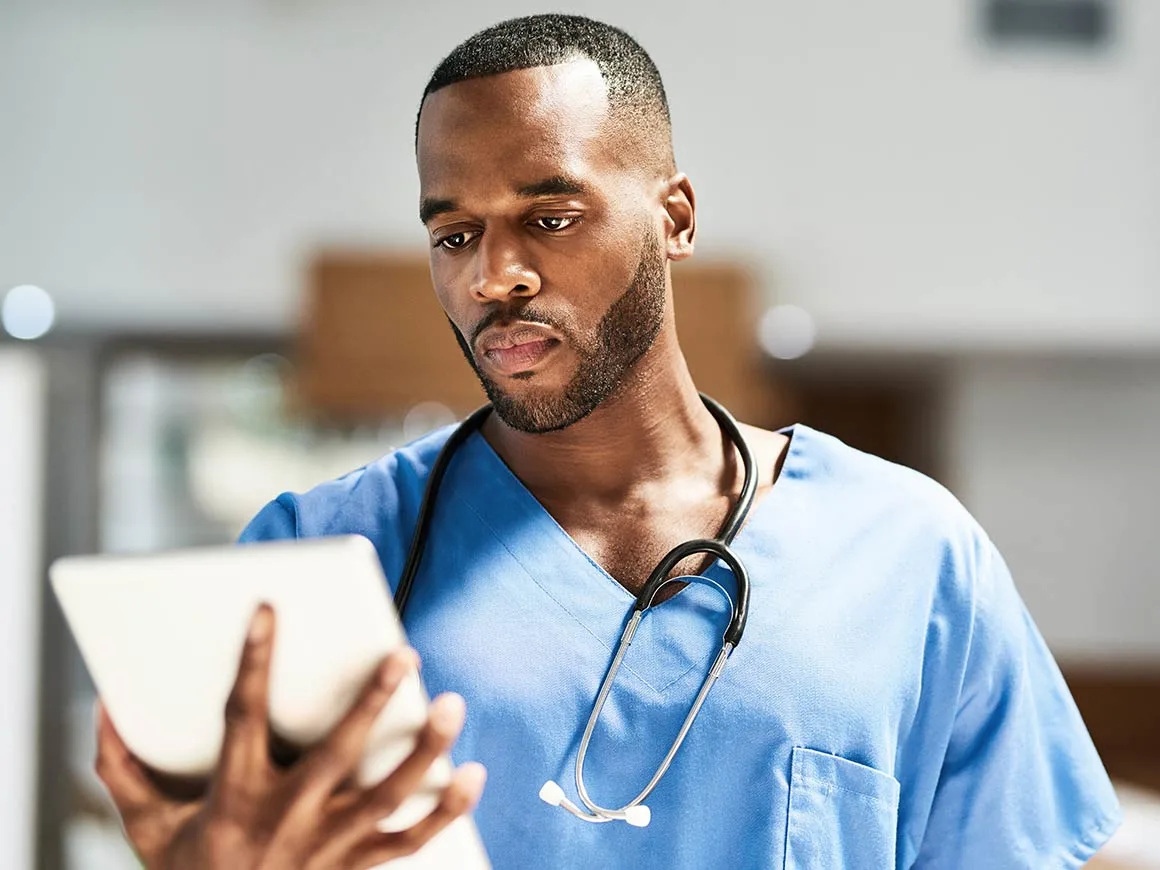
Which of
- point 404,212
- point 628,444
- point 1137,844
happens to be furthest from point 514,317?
point 404,212

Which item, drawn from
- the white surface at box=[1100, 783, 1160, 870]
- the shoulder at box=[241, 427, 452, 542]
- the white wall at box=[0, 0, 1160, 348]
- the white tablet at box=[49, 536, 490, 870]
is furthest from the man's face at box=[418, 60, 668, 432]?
the white wall at box=[0, 0, 1160, 348]

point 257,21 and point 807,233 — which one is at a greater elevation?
point 257,21

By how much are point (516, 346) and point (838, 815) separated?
363 millimetres

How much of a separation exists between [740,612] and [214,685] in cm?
35

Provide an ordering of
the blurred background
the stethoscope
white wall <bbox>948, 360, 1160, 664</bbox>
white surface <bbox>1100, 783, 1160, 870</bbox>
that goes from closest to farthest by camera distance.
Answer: the stethoscope
white surface <bbox>1100, 783, 1160, 870</bbox>
the blurred background
white wall <bbox>948, 360, 1160, 664</bbox>

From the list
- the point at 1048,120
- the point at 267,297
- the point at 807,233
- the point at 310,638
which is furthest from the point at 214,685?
the point at 1048,120

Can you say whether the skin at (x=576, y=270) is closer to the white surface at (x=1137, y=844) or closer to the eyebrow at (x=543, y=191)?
the eyebrow at (x=543, y=191)

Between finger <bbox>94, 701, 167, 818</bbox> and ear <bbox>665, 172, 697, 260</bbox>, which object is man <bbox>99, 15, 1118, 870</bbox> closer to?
ear <bbox>665, 172, 697, 260</bbox>

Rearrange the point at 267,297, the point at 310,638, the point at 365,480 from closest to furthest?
1. the point at 310,638
2. the point at 365,480
3. the point at 267,297

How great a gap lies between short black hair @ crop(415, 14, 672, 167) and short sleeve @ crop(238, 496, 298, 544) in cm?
27

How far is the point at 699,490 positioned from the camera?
95 centimetres

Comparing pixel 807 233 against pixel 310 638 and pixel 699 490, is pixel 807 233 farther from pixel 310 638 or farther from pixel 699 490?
pixel 310 638

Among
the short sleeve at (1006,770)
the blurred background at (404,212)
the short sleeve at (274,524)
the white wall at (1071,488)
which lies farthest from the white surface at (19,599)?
the white wall at (1071,488)

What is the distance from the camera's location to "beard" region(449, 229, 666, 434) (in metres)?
0.88
